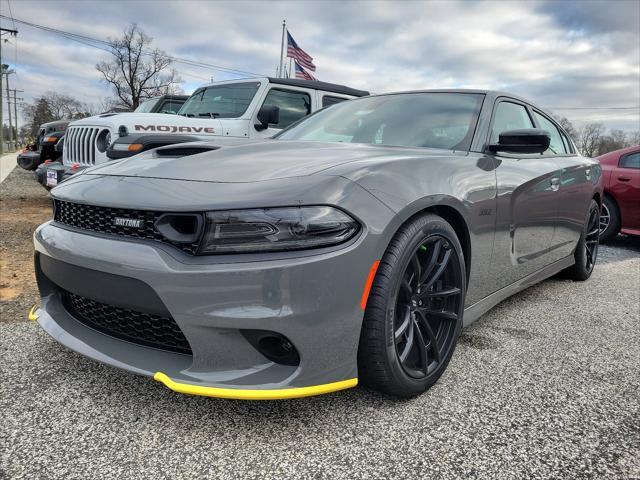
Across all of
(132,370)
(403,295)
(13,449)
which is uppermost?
(403,295)

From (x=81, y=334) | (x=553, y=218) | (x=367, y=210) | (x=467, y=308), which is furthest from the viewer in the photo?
(x=553, y=218)

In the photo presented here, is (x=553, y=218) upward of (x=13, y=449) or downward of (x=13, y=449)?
upward

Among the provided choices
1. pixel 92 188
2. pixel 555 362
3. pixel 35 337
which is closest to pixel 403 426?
pixel 555 362

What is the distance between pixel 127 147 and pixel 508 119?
3.43m

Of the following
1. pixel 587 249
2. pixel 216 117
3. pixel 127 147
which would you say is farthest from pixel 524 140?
pixel 216 117

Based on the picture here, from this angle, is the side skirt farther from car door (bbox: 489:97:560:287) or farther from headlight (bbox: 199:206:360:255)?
headlight (bbox: 199:206:360:255)

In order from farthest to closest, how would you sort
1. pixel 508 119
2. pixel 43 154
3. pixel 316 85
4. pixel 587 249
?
pixel 43 154, pixel 316 85, pixel 587 249, pixel 508 119

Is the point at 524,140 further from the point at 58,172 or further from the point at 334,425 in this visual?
the point at 58,172

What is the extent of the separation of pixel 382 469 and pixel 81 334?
1.27m

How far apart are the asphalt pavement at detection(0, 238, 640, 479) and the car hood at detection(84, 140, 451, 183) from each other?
90cm

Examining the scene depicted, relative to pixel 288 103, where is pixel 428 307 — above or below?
below

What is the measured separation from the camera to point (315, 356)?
1618 millimetres

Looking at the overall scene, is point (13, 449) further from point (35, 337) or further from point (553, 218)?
point (553, 218)

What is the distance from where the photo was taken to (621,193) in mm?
6109
